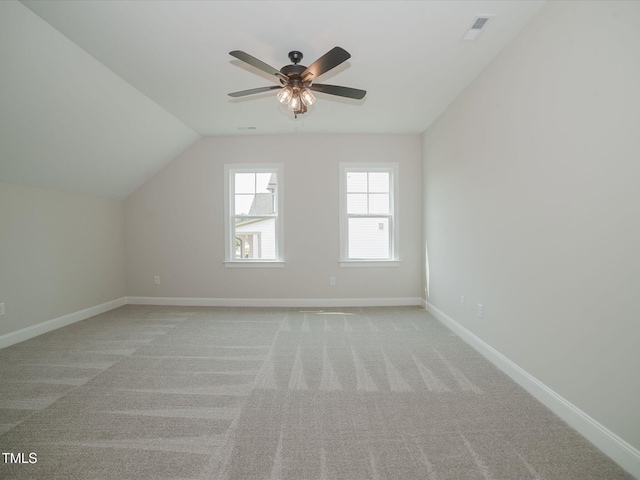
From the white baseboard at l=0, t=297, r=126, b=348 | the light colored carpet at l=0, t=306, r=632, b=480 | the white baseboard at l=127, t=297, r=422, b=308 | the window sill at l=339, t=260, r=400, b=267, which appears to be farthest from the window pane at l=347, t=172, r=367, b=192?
the white baseboard at l=0, t=297, r=126, b=348

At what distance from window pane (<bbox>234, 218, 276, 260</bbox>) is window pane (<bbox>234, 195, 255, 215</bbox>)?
13cm

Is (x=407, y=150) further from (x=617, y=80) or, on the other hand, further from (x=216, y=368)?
(x=216, y=368)

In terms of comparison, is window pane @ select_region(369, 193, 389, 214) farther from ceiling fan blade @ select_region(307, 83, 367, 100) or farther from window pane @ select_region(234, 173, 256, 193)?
ceiling fan blade @ select_region(307, 83, 367, 100)

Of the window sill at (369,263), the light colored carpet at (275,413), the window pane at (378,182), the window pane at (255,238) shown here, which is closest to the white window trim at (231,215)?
the window pane at (255,238)

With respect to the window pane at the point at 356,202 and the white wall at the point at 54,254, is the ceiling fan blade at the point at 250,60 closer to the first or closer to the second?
the window pane at the point at 356,202

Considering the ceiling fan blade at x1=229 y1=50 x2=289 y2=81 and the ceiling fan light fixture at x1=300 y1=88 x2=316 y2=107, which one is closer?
the ceiling fan blade at x1=229 y1=50 x2=289 y2=81

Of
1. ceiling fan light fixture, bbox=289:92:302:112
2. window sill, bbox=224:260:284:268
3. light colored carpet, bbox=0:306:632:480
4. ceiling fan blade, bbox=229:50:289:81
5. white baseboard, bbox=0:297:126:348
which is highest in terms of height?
ceiling fan blade, bbox=229:50:289:81

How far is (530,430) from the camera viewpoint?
1877 mm

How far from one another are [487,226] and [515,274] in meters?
0.58

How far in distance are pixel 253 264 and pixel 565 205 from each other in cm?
403

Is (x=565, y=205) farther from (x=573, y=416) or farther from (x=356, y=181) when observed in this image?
(x=356, y=181)

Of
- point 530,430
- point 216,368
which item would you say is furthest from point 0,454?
point 530,430

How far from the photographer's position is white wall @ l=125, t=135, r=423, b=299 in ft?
16.1

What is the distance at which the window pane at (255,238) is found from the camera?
5.05 metres
